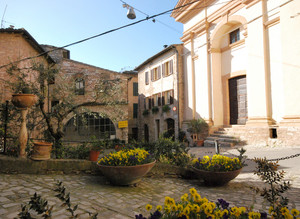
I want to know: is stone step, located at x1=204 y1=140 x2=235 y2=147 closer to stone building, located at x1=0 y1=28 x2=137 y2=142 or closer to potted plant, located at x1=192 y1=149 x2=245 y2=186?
stone building, located at x1=0 y1=28 x2=137 y2=142

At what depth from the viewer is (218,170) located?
4941 mm

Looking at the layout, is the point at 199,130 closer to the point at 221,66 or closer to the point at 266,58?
the point at 221,66

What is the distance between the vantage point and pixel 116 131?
57.6 feet

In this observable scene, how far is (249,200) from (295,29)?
9108 mm

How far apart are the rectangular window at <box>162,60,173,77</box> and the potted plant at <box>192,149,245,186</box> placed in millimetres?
14469

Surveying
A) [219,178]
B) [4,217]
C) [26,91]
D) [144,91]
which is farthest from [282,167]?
[144,91]

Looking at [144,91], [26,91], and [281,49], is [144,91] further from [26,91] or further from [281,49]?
[26,91]

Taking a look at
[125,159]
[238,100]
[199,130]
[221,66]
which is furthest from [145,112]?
[125,159]

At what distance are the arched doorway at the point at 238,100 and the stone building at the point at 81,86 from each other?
22.6 ft

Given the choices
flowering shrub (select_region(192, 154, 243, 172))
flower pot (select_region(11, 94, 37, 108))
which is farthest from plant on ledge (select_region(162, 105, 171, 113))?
flower pot (select_region(11, 94, 37, 108))

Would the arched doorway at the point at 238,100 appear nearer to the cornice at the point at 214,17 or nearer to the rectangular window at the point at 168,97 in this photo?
the cornice at the point at 214,17

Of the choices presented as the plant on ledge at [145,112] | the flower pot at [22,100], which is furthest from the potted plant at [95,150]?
the plant on ledge at [145,112]

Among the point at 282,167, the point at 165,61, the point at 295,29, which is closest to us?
the point at 282,167

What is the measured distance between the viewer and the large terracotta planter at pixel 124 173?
14.2 ft
